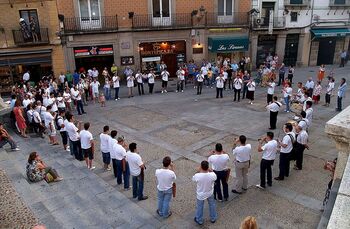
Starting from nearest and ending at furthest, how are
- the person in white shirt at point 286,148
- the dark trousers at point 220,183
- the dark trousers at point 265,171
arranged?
Answer: the dark trousers at point 220,183 < the dark trousers at point 265,171 < the person in white shirt at point 286,148

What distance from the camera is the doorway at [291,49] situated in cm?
3002

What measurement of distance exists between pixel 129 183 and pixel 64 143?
13.5ft

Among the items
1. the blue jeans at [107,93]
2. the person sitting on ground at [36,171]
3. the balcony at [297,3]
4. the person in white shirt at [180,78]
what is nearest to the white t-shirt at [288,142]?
the person sitting on ground at [36,171]

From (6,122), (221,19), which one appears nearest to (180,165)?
(6,122)

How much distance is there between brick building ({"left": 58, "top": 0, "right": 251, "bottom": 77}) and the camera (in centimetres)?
2291

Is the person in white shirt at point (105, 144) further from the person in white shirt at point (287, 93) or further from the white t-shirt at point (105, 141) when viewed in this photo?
the person in white shirt at point (287, 93)

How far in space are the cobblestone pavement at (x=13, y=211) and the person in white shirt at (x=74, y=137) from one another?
7.96ft

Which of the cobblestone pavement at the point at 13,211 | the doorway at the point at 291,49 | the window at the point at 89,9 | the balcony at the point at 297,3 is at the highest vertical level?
the balcony at the point at 297,3

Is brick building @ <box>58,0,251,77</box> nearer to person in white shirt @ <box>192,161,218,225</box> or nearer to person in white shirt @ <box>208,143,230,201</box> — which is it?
person in white shirt @ <box>208,143,230,201</box>

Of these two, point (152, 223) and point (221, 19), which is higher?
point (221, 19)

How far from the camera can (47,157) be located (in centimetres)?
1155

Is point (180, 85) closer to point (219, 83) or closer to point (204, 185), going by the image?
point (219, 83)

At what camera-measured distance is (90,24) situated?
75.9 ft

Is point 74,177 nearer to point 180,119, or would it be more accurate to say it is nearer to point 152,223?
point 152,223
